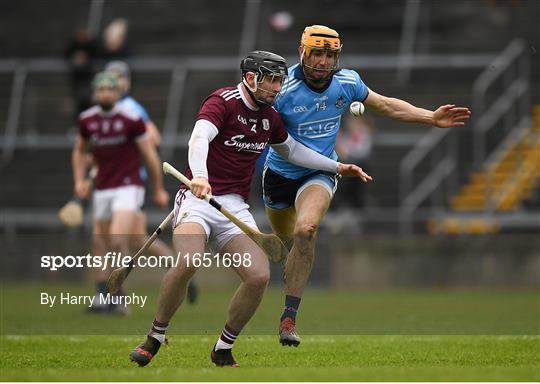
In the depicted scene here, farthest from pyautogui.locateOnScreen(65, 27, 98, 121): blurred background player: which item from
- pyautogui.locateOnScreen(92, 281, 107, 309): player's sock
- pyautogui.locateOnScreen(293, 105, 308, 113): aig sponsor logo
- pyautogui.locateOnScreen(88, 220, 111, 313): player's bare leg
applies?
pyautogui.locateOnScreen(293, 105, 308, 113): aig sponsor logo

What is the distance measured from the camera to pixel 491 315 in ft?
44.4

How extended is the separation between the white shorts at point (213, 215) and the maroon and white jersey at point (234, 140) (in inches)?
4.1

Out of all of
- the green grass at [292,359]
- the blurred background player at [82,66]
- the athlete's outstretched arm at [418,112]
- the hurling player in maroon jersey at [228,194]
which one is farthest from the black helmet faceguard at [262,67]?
the blurred background player at [82,66]

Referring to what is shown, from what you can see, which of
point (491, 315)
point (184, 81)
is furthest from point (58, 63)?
point (491, 315)

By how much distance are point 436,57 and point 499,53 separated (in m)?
1.03

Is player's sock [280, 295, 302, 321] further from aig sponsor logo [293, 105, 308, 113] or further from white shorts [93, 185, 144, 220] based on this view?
white shorts [93, 185, 144, 220]

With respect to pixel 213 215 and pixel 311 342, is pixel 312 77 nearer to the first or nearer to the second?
pixel 213 215

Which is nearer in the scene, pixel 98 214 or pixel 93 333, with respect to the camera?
pixel 93 333

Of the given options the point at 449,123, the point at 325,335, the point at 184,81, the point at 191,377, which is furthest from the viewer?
the point at 184,81

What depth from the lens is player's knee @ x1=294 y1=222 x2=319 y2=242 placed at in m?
9.70

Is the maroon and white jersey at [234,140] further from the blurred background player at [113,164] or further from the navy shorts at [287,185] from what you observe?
the blurred background player at [113,164]

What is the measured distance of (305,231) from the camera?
9695 millimetres

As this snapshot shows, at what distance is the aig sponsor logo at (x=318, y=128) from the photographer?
32.9 ft

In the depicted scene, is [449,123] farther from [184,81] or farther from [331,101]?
[184,81]
